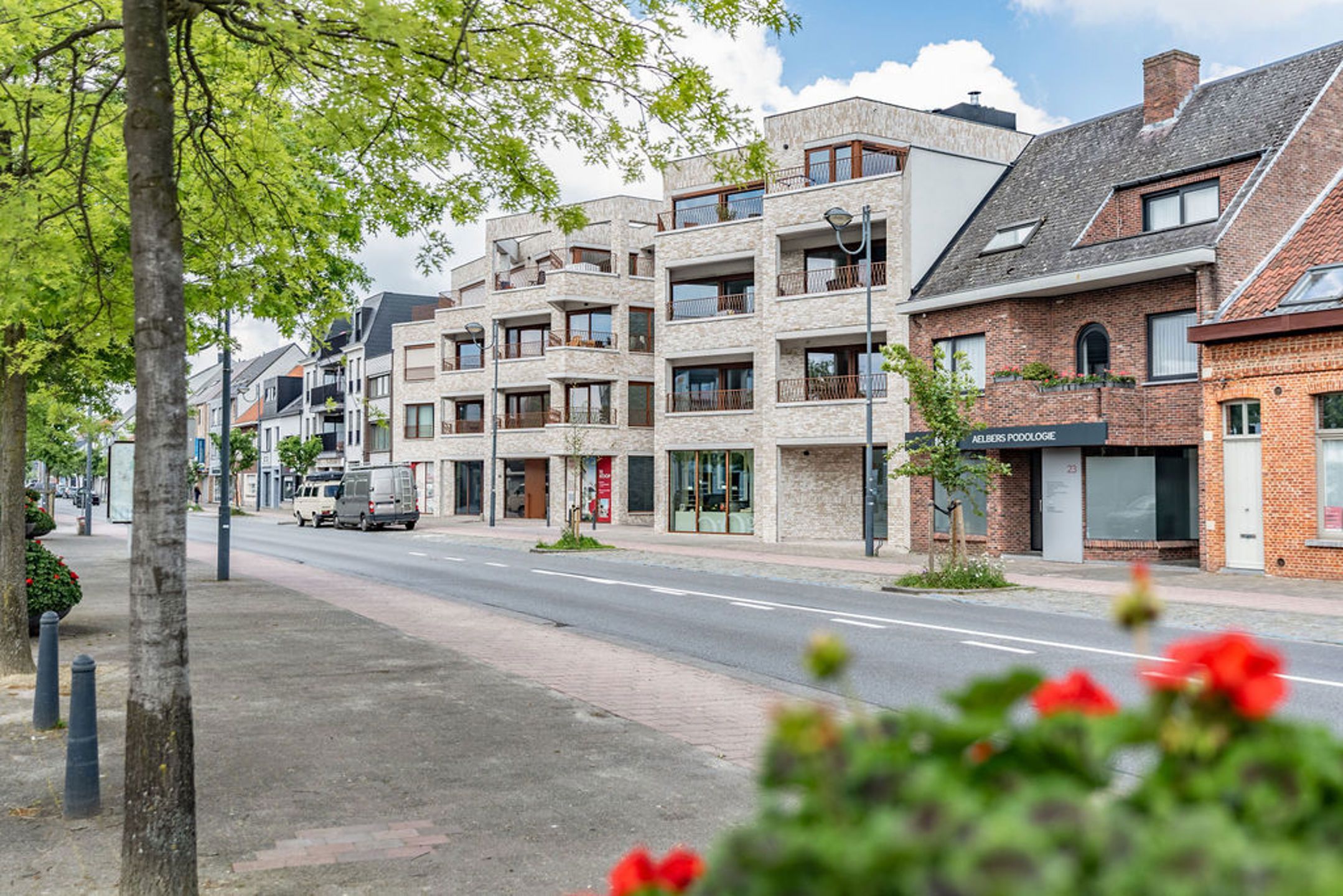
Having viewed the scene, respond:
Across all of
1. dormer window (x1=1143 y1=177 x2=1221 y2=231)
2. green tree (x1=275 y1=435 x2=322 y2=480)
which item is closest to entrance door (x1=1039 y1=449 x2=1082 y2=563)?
dormer window (x1=1143 y1=177 x2=1221 y2=231)

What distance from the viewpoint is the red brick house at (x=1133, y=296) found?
2252cm

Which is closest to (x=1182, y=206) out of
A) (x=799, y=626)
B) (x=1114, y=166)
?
(x=1114, y=166)

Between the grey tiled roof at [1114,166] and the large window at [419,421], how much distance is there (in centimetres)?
3318

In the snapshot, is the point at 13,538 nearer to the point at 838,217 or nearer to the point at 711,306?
the point at 838,217

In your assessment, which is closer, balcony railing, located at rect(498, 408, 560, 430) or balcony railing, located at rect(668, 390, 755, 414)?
balcony railing, located at rect(668, 390, 755, 414)

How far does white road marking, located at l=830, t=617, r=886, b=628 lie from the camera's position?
13.8m

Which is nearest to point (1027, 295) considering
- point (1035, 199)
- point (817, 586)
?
point (1035, 199)

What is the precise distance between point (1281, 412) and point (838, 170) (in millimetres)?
17145

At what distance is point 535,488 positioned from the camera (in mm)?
49688

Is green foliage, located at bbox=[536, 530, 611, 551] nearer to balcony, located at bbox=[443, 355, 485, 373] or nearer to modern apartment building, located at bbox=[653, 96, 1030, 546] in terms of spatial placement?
modern apartment building, located at bbox=[653, 96, 1030, 546]

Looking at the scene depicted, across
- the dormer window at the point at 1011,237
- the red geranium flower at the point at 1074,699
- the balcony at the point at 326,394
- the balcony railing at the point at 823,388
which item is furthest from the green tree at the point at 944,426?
the balcony at the point at 326,394

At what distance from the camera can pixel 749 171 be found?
7348 mm

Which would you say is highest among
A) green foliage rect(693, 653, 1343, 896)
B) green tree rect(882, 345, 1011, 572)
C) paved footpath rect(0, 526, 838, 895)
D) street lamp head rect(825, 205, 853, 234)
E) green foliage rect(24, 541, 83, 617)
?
street lamp head rect(825, 205, 853, 234)

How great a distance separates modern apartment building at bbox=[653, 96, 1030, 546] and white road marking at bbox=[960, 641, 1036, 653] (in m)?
17.4
